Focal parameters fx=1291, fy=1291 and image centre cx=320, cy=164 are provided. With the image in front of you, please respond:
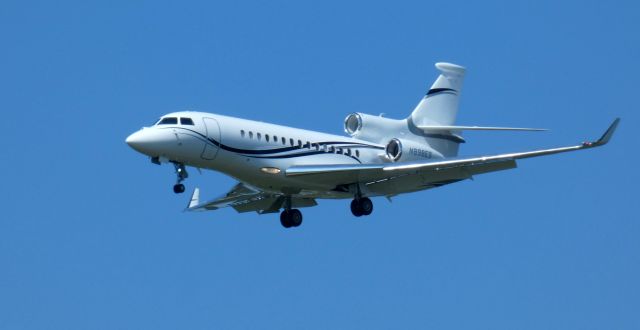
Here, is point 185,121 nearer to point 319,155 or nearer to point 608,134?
point 319,155

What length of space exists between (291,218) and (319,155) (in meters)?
2.44

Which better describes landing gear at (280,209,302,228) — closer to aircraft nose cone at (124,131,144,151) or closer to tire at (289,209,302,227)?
tire at (289,209,302,227)

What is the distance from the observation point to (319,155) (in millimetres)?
38438

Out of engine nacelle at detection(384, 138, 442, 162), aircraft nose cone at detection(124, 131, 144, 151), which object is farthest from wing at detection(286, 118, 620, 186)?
aircraft nose cone at detection(124, 131, 144, 151)

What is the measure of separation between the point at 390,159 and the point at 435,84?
4.62 meters

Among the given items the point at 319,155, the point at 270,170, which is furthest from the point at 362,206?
the point at 270,170

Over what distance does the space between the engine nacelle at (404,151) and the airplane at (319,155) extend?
3cm

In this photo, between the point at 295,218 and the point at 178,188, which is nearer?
the point at 178,188

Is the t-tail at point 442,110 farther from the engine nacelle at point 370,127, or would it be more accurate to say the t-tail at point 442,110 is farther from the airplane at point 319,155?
the engine nacelle at point 370,127

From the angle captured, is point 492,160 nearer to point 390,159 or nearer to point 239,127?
point 390,159

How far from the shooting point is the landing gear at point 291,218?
39.7 meters

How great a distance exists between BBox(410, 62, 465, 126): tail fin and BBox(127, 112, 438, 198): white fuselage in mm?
3517

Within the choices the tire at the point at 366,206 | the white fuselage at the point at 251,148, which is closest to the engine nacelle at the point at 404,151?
the white fuselage at the point at 251,148

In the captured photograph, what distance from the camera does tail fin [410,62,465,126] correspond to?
42438 mm
